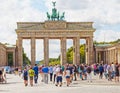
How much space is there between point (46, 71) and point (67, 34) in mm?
80240

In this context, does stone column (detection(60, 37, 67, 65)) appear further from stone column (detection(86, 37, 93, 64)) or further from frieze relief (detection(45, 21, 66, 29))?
stone column (detection(86, 37, 93, 64))

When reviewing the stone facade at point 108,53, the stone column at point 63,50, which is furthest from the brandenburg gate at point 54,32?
the stone facade at point 108,53

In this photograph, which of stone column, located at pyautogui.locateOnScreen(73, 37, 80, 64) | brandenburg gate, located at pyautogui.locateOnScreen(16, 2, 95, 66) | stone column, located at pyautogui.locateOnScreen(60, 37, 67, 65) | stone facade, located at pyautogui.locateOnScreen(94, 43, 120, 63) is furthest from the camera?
stone column, located at pyautogui.locateOnScreen(73, 37, 80, 64)

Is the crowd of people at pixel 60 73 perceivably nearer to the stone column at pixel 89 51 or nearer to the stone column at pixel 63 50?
the stone column at pixel 63 50

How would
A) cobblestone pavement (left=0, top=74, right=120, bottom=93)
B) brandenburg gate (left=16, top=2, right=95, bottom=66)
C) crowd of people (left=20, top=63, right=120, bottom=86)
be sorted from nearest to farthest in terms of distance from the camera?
cobblestone pavement (left=0, top=74, right=120, bottom=93)
crowd of people (left=20, top=63, right=120, bottom=86)
brandenburg gate (left=16, top=2, right=95, bottom=66)

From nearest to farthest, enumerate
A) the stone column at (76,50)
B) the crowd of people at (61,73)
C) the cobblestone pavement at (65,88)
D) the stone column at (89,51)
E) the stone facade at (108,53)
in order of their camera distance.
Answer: the cobblestone pavement at (65,88) → the crowd of people at (61,73) → the stone facade at (108,53) → the stone column at (76,50) → the stone column at (89,51)

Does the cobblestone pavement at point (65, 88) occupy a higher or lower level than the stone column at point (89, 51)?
lower

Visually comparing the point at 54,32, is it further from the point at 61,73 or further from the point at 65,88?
the point at 65,88

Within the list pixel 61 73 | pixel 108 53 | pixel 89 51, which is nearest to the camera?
pixel 61 73

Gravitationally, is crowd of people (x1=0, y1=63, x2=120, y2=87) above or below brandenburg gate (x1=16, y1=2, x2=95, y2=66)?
below

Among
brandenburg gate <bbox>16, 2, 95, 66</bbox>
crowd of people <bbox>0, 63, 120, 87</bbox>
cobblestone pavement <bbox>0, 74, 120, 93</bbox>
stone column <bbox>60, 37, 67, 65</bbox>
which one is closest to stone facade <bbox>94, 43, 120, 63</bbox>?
brandenburg gate <bbox>16, 2, 95, 66</bbox>

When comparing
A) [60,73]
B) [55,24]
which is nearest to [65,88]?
[60,73]

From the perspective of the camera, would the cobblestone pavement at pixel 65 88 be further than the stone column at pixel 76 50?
No

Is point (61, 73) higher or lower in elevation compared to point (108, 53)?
lower
